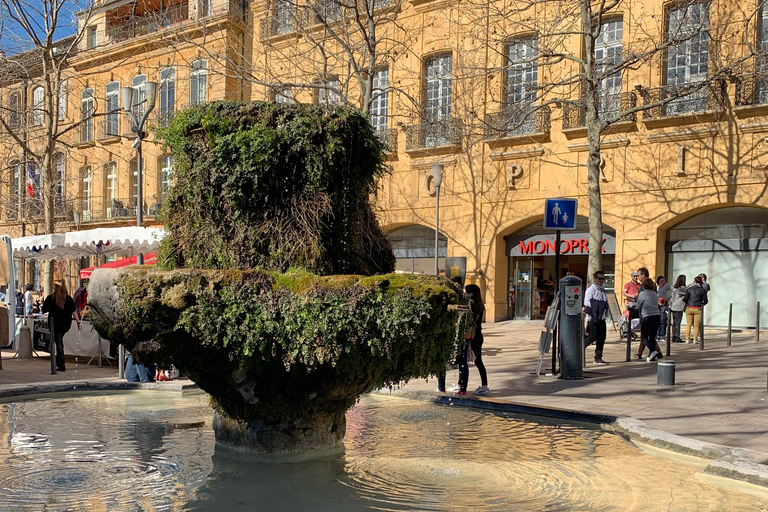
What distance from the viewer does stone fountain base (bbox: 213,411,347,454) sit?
621 cm

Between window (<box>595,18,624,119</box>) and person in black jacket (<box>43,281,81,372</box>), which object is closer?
person in black jacket (<box>43,281,81,372</box>)

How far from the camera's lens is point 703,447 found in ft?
21.5

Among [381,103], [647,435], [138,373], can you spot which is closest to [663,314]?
[647,435]

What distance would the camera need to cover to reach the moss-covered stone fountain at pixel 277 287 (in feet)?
17.6

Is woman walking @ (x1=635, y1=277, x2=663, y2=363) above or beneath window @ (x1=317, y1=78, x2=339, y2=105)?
beneath

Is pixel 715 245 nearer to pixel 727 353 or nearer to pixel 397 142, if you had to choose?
pixel 727 353

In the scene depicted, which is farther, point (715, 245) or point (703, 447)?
point (715, 245)

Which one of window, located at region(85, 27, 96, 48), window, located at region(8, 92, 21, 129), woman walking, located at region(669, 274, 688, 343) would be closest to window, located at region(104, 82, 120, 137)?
window, located at region(85, 27, 96, 48)

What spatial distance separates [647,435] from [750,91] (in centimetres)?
1507

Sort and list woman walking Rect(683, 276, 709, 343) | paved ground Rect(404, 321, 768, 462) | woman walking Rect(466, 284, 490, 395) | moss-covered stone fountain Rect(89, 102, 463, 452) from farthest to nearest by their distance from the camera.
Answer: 1. woman walking Rect(683, 276, 709, 343)
2. woman walking Rect(466, 284, 490, 395)
3. paved ground Rect(404, 321, 768, 462)
4. moss-covered stone fountain Rect(89, 102, 463, 452)

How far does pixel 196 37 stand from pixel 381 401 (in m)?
24.3

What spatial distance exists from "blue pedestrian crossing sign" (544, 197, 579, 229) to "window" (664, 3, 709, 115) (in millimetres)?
9472

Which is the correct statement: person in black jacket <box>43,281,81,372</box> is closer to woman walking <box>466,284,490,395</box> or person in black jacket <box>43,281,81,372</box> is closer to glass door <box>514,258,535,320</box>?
woman walking <box>466,284,490,395</box>

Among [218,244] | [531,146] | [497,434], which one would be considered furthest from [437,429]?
[531,146]
